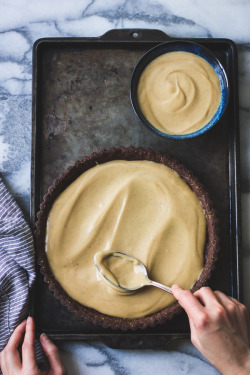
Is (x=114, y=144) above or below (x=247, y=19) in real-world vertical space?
below

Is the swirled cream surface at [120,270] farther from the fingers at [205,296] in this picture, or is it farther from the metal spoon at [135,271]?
the fingers at [205,296]

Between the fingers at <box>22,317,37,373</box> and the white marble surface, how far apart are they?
51 cm

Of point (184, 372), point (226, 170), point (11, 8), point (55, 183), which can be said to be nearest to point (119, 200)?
point (55, 183)

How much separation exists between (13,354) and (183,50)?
1.49 metres

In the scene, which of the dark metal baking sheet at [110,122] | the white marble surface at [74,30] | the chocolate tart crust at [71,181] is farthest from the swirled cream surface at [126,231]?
the white marble surface at [74,30]

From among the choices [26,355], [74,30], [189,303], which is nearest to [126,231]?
[189,303]

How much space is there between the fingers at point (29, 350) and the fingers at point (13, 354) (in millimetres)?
37

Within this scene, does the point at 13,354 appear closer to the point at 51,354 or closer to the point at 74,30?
the point at 51,354

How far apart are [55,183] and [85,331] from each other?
2.13ft

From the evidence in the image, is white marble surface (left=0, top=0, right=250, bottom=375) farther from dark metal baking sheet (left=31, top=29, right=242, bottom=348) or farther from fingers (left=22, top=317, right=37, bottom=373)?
fingers (left=22, top=317, right=37, bottom=373)

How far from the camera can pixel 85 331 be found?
1.97 m

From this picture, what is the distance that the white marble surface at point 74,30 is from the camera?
2104 millimetres

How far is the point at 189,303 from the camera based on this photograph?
5.59 feet

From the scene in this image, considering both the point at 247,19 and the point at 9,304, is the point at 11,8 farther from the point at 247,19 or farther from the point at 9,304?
the point at 9,304
